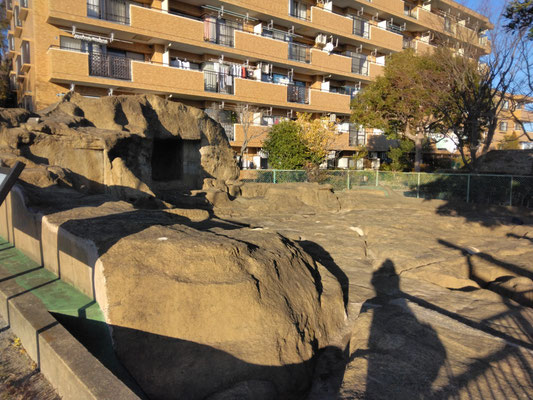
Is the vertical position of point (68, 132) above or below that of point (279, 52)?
below

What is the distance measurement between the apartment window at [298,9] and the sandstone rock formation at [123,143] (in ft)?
43.0

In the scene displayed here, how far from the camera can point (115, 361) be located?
3.57 meters

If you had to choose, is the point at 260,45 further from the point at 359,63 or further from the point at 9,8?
the point at 9,8

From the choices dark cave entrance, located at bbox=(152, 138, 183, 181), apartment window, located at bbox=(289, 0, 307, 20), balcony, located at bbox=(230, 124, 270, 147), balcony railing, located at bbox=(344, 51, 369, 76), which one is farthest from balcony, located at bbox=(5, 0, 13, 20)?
balcony railing, located at bbox=(344, 51, 369, 76)

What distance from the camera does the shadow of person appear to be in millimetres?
2988

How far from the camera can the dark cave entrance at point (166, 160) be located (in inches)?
583

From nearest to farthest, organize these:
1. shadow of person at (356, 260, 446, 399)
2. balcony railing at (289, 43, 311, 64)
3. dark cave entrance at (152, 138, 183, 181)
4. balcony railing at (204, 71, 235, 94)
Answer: shadow of person at (356, 260, 446, 399), dark cave entrance at (152, 138, 183, 181), balcony railing at (204, 71, 235, 94), balcony railing at (289, 43, 311, 64)

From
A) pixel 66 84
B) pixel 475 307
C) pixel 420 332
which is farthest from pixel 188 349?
pixel 66 84

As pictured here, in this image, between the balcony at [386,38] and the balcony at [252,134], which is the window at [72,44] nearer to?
the balcony at [252,134]

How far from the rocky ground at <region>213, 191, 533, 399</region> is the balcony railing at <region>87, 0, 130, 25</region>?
12278mm

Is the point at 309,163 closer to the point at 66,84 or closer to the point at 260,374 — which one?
the point at 66,84

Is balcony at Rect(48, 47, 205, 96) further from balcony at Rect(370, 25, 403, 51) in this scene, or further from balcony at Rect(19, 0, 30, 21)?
balcony at Rect(370, 25, 403, 51)

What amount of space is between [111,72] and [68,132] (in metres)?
9.09

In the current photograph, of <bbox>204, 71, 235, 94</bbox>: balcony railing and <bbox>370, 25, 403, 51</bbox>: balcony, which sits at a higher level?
<bbox>370, 25, 403, 51</bbox>: balcony
